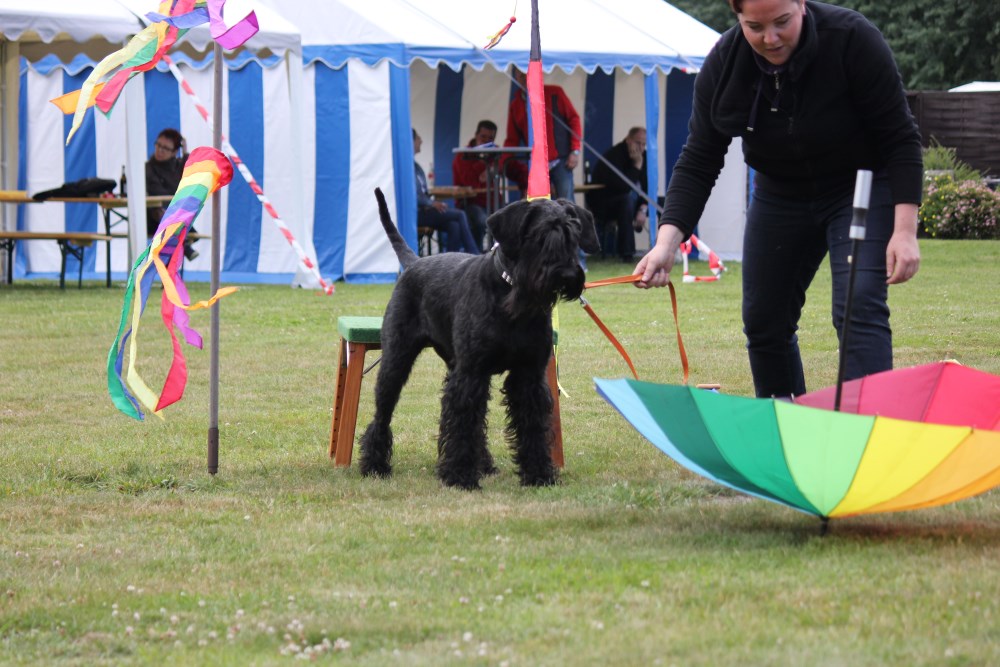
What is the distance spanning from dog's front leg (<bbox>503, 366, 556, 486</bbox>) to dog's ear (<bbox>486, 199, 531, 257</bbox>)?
1.65ft

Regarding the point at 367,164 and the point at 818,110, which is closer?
the point at 818,110

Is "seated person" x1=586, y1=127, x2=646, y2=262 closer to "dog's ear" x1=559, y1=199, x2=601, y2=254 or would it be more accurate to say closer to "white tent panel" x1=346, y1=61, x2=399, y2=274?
"white tent panel" x1=346, y1=61, x2=399, y2=274

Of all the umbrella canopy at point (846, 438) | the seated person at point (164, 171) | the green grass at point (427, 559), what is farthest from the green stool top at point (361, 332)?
the seated person at point (164, 171)

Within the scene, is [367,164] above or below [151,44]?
below

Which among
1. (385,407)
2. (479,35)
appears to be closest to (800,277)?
(385,407)

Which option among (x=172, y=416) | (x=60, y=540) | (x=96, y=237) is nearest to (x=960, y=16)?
(x=96, y=237)

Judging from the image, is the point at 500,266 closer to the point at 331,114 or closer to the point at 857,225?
the point at 857,225

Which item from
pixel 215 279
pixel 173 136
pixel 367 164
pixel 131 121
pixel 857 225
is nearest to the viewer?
pixel 857 225

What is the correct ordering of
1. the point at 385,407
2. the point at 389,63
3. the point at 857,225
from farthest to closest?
the point at 389,63 < the point at 385,407 < the point at 857,225

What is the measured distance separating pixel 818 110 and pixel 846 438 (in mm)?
1260

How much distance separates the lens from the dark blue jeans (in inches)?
175

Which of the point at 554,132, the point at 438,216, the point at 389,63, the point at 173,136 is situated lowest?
the point at 438,216

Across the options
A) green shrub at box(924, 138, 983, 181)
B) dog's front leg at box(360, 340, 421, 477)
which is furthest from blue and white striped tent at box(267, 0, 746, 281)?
dog's front leg at box(360, 340, 421, 477)

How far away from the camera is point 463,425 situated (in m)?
5.04
